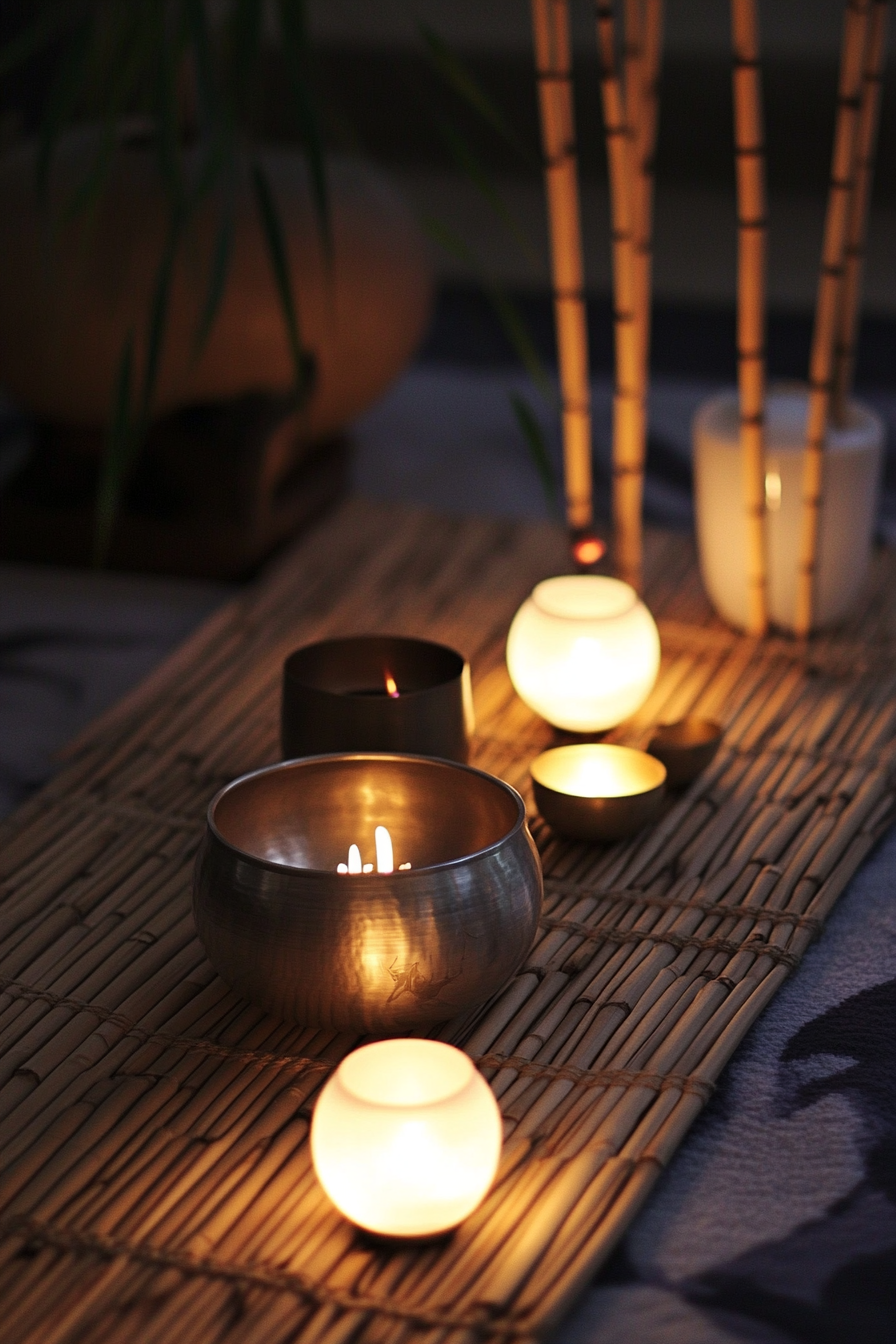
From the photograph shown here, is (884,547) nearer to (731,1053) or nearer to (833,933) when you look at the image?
(833,933)

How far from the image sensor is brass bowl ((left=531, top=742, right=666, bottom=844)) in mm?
1053

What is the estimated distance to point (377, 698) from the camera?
102 centimetres

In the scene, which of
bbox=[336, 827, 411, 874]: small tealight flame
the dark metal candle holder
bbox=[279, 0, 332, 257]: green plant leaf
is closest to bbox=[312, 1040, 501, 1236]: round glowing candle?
bbox=[336, 827, 411, 874]: small tealight flame

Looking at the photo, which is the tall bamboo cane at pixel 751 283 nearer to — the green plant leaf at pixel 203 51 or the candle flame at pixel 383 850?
the green plant leaf at pixel 203 51

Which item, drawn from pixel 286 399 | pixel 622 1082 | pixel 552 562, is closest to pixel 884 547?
pixel 552 562

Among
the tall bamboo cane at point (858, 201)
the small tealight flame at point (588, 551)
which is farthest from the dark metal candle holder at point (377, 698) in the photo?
the tall bamboo cane at point (858, 201)

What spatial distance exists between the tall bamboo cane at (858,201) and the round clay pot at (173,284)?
18.3 inches

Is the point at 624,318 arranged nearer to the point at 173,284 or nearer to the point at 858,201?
the point at 858,201

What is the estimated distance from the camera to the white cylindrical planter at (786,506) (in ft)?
4.40

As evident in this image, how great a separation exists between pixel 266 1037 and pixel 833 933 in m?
0.37

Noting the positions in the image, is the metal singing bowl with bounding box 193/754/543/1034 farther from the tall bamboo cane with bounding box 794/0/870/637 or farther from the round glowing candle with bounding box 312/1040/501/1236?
the tall bamboo cane with bounding box 794/0/870/637

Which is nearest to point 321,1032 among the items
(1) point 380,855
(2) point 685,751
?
(1) point 380,855

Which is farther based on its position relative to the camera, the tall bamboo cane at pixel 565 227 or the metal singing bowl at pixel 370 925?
the tall bamboo cane at pixel 565 227

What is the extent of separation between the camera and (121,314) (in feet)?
4.99
